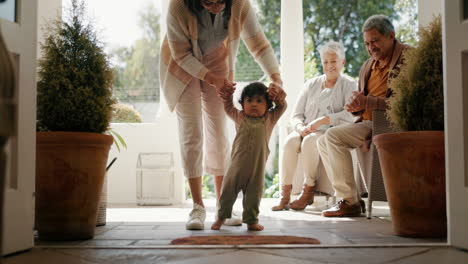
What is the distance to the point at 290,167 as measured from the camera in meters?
4.11

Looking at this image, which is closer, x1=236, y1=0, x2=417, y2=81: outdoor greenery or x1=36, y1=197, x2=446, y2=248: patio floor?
x1=36, y1=197, x2=446, y2=248: patio floor

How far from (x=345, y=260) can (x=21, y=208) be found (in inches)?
46.4

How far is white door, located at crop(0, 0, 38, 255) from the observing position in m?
1.91

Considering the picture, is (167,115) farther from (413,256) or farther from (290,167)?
(413,256)

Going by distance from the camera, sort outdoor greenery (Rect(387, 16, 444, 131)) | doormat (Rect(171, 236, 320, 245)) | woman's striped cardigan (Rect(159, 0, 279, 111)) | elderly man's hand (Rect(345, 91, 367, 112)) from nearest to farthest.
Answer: doormat (Rect(171, 236, 320, 245)) → outdoor greenery (Rect(387, 16, 444, 131)) → woman's striped cardigan (Rect(159, 0, 279, 111)) → elderly man's hand (Rect(345, 91, 367, 112))

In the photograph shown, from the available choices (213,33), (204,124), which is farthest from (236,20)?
(204,124)

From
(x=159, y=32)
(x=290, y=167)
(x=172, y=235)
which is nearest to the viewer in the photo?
(x=172, y=235)

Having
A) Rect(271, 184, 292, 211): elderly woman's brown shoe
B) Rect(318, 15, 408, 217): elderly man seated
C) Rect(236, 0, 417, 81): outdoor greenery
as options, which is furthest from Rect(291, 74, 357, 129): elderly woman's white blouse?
Rect(236, 0, 417, 81): outdoor greenery

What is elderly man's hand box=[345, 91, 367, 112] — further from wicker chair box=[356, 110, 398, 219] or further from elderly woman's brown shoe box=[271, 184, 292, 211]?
elderly woman's brown shoe box=[271, 184, 292, 211]

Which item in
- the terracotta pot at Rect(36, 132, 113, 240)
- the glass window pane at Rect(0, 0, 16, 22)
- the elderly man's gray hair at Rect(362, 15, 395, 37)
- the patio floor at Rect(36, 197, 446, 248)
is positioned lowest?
the patio floor at Rect(36, 197, 446, 248)

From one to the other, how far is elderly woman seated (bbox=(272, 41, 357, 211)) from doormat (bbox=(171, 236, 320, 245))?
165 cm

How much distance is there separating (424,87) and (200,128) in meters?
1.18

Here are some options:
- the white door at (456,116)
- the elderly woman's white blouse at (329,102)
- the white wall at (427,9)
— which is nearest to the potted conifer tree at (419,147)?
Result: the white door at (456,116)

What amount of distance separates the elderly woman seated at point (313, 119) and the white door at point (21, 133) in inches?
90.1
